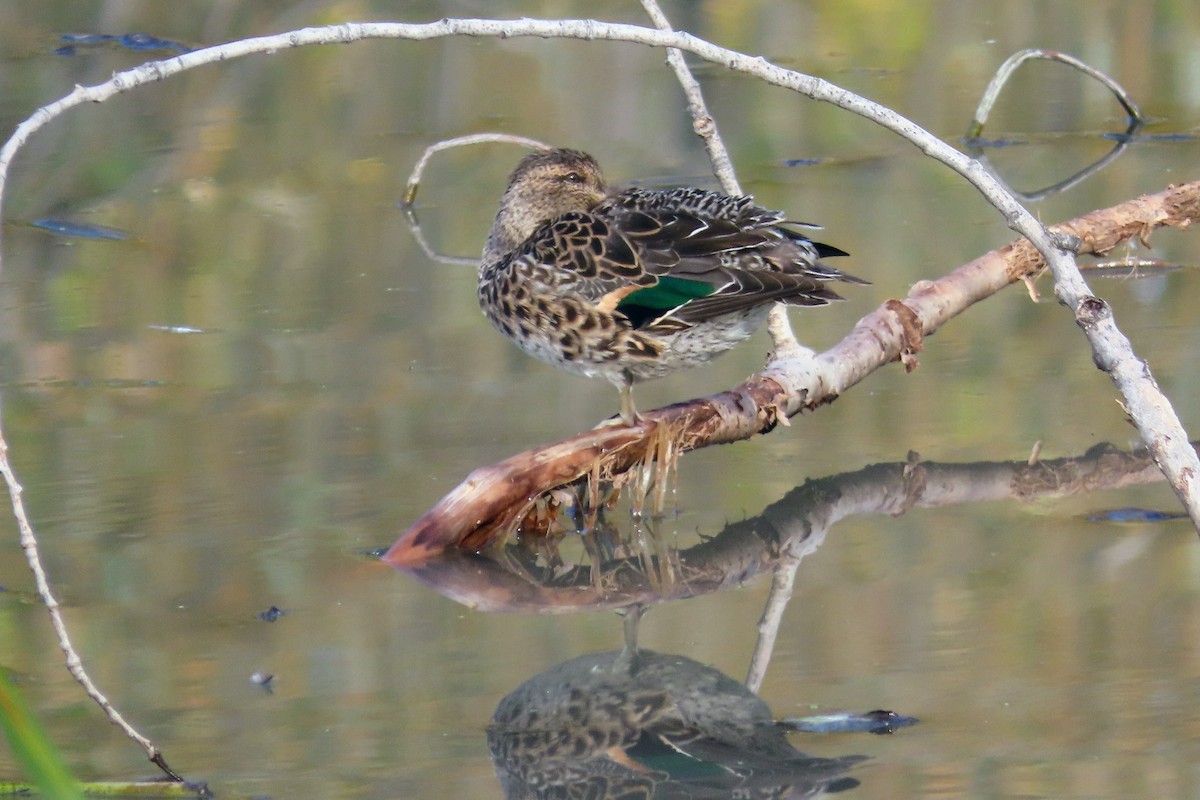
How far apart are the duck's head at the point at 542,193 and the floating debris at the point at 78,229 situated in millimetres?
3347

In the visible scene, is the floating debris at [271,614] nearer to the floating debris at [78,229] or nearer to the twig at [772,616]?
the twig at [772,616]

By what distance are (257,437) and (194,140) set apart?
190 inches

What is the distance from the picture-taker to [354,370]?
6449 mm

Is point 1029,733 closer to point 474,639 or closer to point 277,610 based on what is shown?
point 474,639

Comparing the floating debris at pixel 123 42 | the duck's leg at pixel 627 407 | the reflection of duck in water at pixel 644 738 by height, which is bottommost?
the reflection of duck in water at pixel 644 738

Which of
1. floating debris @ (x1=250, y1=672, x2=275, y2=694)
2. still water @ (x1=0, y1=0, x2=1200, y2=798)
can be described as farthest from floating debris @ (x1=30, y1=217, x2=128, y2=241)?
floating debris @ (x1=250, y1=672, x2=275, y2=694)

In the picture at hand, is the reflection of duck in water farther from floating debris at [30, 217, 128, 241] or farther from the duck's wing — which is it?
floating debris at [30, 217, 128, 241]

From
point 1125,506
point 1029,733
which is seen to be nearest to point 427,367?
point 1125,506

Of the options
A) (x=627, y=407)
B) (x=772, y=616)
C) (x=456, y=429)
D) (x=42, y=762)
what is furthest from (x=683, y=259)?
(x=42, y=762)

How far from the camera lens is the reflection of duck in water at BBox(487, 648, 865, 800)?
135 inches

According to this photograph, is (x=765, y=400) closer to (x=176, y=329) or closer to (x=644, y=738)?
(x=644, y=738)

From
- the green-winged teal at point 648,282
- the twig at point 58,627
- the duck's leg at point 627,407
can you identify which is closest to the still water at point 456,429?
the duck's leg at point 627,407

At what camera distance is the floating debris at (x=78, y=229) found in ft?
27.3

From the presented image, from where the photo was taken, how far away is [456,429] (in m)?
5.80
